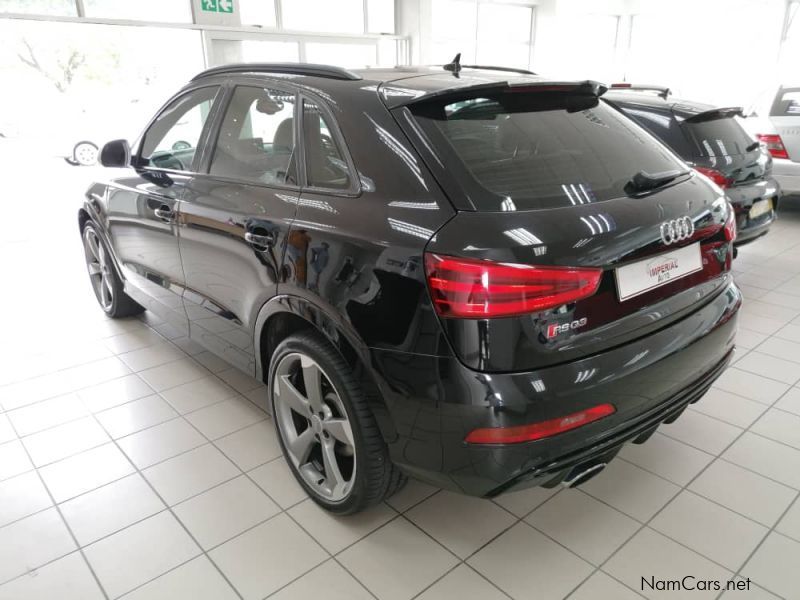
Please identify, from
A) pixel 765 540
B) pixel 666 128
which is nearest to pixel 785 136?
pixel 666 128

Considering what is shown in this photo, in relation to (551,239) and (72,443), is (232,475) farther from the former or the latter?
(551,239)

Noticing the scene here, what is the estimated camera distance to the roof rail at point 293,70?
6.25 ft

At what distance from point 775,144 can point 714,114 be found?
250 cm

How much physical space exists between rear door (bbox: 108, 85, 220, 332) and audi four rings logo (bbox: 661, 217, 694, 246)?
5.93 feet

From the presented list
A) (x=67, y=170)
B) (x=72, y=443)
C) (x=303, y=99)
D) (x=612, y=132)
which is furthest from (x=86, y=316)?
(x=67, y=170)

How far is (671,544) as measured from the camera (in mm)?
1835

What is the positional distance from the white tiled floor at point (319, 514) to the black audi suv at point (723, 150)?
1350mm

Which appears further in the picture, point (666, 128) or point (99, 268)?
point (666, 128)

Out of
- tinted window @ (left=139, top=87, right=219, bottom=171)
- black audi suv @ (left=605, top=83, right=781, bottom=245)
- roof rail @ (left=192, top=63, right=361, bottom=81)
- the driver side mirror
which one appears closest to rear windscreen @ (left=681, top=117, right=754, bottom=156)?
black audi suv @ (left=605, top=83, right=781, bottom=245)

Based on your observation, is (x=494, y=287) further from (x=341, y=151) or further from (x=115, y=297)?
(x=115, y=297)

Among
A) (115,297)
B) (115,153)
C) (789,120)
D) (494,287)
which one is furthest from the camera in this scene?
(789,120)

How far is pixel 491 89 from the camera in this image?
1678mm

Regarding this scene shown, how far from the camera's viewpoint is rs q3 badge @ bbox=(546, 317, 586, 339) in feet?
4.54

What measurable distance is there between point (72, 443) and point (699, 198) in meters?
2.60
